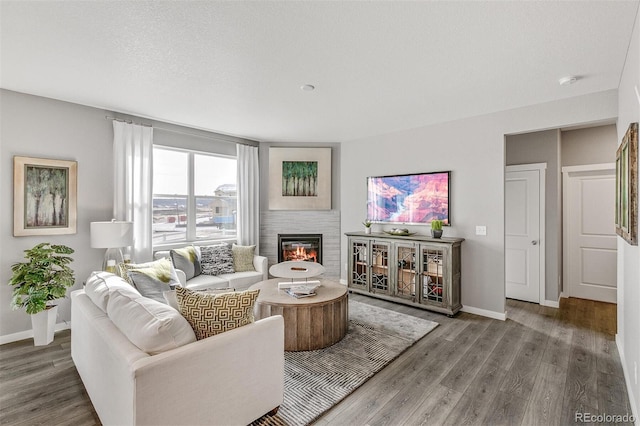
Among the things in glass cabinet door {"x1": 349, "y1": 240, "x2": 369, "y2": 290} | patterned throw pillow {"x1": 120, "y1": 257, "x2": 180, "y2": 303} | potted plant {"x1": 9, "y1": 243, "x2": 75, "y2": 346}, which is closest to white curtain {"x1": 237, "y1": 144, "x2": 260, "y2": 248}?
glass cabinet door {"x1": 349, "y1": 240, "x2": 369, "y2": 290}

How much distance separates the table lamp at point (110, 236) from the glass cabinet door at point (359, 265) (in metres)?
3.03

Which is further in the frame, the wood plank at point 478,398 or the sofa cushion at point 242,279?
the sofa cushion at point 242,279

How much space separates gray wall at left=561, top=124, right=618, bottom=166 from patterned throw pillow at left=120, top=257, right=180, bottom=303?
566cm

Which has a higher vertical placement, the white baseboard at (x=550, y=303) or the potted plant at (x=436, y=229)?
the potted plant at (x=436, y=229)

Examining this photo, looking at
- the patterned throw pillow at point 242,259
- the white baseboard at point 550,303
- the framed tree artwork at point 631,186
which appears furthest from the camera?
the patterned throw pillow at point 242,259

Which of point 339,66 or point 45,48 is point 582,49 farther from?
point 45,48

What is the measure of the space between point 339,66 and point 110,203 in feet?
10.5

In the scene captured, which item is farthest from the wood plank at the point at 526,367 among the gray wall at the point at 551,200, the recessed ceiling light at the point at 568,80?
the recessed ceiling light at the point at 568,80

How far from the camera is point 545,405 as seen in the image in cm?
216

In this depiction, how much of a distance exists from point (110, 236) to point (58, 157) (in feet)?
3.53

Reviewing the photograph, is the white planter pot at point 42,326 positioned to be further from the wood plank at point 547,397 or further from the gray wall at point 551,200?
the gray wall at point 551,200

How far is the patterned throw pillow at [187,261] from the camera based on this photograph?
402 cm

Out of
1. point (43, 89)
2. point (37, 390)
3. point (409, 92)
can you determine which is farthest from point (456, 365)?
point (43, 89)

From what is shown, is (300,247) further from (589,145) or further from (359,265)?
(589,145)
